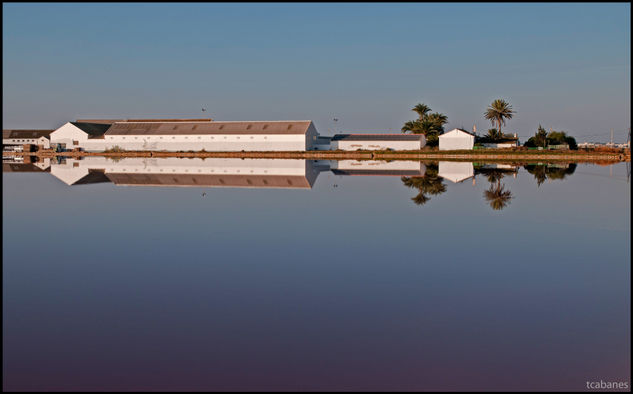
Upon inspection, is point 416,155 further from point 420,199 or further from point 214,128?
point 420,199

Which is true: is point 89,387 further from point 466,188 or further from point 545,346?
point 466,188

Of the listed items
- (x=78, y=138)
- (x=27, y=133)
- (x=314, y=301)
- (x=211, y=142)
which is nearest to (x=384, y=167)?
(x=211, y=142)

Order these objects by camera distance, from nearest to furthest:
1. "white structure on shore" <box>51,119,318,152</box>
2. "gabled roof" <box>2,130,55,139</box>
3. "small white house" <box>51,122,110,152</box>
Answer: "white structure on shore" <box>51,119,318,152</box>, "small white house" <box>51,122,110,152</box>, "gabled roof" <box>2,130,55,139</box>

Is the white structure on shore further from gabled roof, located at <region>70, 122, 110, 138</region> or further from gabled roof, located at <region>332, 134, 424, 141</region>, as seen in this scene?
gabled roof, located at <region>332, 134, 424, 141</region>

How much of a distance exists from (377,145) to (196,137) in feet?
72.9

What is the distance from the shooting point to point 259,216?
605 inches

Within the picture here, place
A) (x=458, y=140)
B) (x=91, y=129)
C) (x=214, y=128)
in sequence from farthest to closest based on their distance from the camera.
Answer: (x=91, y=129), (x=214, y=128), (x=458, y=140)

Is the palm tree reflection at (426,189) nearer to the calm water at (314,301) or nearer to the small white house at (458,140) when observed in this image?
the calm water at (314,301)

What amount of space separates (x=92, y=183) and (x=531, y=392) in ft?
84.0

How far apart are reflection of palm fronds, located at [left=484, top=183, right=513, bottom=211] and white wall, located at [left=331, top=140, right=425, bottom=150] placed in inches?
1745

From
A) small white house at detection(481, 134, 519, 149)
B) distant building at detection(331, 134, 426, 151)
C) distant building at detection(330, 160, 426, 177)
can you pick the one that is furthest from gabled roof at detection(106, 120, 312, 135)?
distant building at detection(330, 160, 426, 177)

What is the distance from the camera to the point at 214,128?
70125 millimetres

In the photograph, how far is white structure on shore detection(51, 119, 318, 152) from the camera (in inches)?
2648

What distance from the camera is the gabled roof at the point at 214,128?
6788 centimetres
